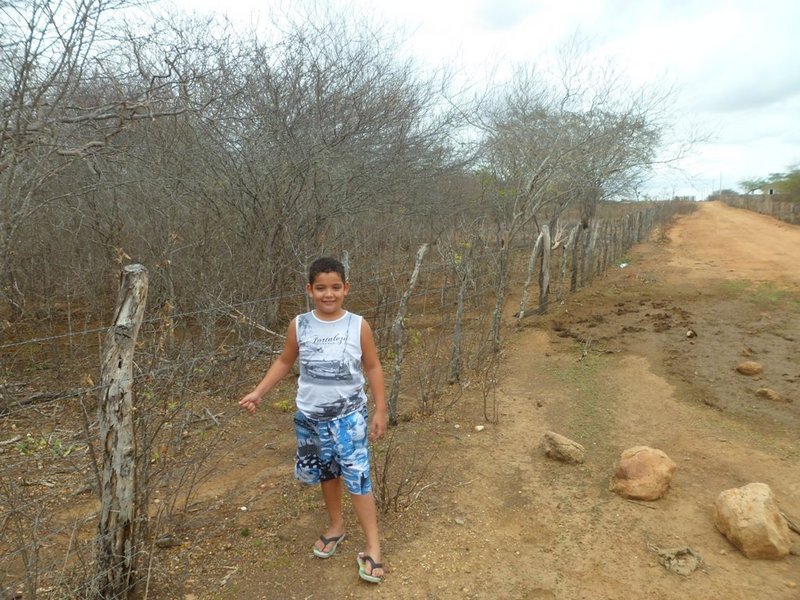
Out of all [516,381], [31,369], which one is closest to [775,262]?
[516,381]

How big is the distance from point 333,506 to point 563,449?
1.76m

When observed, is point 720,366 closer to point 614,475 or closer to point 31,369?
point 614,475

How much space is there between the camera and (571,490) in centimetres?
329

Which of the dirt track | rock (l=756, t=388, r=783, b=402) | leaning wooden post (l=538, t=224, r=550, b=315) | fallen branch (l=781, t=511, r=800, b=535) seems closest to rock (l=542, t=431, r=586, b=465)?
the dirt track

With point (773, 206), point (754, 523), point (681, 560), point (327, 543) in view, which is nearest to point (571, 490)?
point (681, 560)

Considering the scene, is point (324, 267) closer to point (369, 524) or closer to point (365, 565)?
point (369, 524)

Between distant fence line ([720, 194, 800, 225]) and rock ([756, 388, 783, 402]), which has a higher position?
distant fence line ([720, 194, 800, 225])

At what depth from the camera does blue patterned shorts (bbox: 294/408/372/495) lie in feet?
7.72

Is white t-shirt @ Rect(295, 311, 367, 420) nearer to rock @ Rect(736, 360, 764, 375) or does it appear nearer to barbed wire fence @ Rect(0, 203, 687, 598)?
barbed wire fence @ Rect(0, 203, 687, 598)

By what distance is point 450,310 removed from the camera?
8062 millimetres

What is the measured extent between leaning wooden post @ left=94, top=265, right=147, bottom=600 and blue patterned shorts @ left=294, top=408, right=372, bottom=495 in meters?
0.69

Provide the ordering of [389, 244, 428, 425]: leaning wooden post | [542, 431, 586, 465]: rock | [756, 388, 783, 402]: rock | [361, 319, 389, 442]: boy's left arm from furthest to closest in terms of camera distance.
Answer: [756, 388, 783, 402]: rock < [389, 244, 428, 425]: leaning wooden post < [542, 431, 586, 465]: rock < [361, 319, 389, 442]: boy's left arm

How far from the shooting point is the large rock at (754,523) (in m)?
2.60

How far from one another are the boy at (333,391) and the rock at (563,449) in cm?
165
